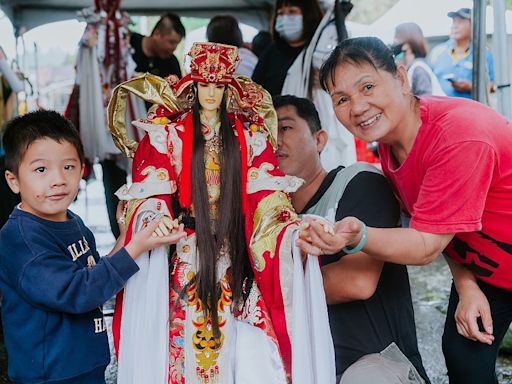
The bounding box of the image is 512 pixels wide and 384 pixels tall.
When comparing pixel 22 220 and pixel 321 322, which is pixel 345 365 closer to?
pixel 321 322

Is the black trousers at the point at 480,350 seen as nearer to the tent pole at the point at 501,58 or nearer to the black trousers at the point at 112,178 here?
the tent pole at the point at 501,58

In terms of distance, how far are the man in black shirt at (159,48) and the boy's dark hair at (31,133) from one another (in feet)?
10.1

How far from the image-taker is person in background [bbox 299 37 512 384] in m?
1.79

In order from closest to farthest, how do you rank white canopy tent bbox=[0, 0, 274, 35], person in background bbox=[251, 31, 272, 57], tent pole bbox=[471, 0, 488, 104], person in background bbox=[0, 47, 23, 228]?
1. tent pole bbox=[471, 0, 488, 104]
2. person in background bbox=[0, 47, 23, 228]
3. person in background bbox=[251, 31, 272, 57]
4. white canopy tent bbox=[0, 0, 274, 35]

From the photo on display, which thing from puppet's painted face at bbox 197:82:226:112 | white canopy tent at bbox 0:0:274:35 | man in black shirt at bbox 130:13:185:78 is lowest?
puppet's painted face at bbox 197:82:226:112

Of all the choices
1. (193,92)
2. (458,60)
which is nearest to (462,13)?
(458,60)

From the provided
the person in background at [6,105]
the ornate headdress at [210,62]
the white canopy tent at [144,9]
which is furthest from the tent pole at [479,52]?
the white canopy tent at [144,9]

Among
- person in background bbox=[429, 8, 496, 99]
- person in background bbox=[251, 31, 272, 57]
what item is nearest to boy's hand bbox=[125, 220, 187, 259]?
person in background bbox=[251, 31, 272, 57]

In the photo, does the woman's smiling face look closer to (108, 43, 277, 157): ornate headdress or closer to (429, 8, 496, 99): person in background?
(108, 43, 277, 157): ornate headdress

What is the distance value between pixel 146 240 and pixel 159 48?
3.42 metres

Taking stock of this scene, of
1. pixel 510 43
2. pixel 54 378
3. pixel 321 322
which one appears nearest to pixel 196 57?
pixel 321 322

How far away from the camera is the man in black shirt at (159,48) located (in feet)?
16.3

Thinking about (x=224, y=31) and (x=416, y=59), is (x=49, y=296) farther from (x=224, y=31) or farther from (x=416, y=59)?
(x=416, y=59)

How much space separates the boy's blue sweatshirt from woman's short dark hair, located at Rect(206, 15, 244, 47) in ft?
10.1
